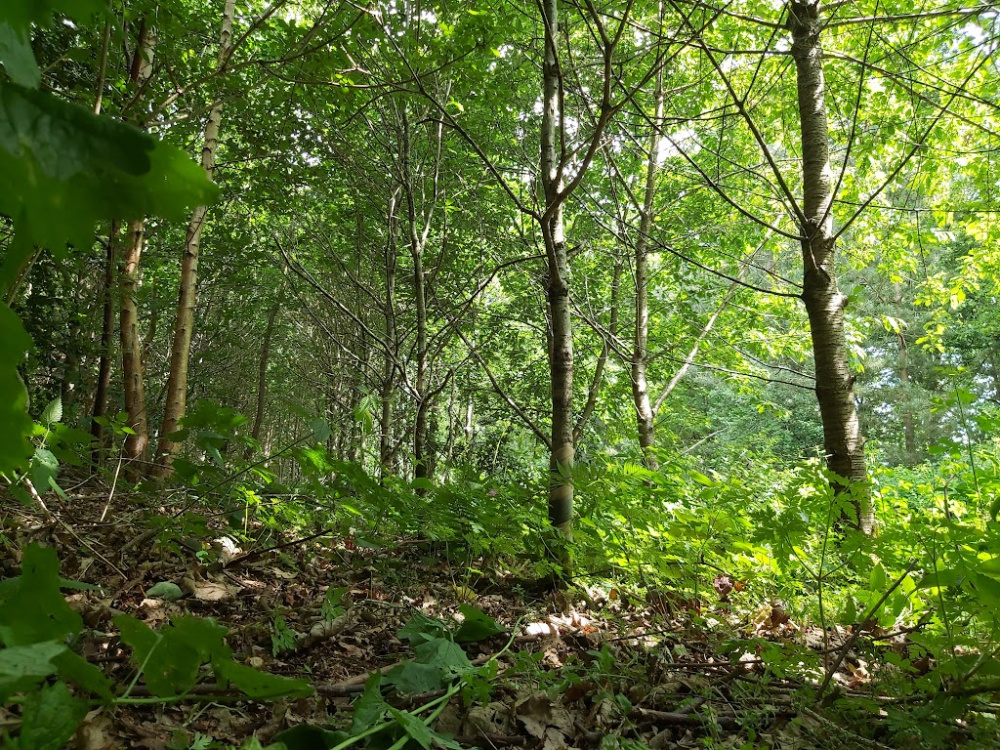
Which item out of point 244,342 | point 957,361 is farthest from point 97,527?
point 957,361

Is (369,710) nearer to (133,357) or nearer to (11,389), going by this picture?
(11,389)

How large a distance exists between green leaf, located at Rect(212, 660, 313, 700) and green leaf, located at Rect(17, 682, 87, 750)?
0.19 meters

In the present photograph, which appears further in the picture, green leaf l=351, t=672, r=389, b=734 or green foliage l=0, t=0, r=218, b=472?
green leaf l=351, t=672, r=389, b=734

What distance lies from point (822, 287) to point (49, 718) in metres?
3.59

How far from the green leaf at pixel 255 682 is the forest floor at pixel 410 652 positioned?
3.8 inches

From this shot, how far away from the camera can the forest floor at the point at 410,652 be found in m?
1.58

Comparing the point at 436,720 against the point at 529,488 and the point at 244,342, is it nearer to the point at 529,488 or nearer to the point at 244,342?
the point at 529,488

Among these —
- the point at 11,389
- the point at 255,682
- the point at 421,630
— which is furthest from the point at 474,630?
the point at 11,389

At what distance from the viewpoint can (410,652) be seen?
7.17 ft

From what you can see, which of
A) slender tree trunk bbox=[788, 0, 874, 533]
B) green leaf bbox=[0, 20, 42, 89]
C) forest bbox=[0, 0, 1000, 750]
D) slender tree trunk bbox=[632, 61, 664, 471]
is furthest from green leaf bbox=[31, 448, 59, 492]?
slender tree trunk bbox=[632, 61, 664, 471]

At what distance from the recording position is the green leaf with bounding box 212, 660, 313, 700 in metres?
0.95

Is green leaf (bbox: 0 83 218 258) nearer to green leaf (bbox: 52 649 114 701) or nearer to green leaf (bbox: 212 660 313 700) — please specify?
green leaf (bbox: 52 649 114 701)

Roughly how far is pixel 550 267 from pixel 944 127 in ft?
18.1

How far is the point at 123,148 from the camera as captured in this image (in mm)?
433
